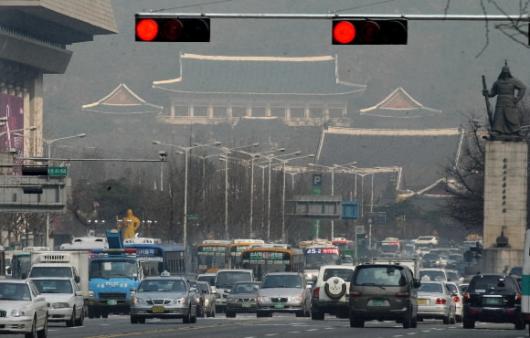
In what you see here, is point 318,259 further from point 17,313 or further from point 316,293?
point 17,313

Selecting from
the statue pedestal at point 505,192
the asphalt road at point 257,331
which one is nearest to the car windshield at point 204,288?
the asphalt road at point 257,331

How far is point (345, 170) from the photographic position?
190125mm

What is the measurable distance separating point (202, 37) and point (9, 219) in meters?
83.3

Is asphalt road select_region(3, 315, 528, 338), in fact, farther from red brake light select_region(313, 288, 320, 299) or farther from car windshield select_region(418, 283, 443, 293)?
red brake light select_region(313, 288, 320, 299)

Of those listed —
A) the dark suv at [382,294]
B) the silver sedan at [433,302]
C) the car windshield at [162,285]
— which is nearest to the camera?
the dark suv at [382,294]

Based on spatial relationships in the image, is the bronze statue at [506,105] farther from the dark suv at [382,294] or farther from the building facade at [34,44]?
the dark suv at [382,294]

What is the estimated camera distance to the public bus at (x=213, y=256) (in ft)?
327

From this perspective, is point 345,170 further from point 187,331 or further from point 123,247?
point 187,331

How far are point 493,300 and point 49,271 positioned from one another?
17.9m

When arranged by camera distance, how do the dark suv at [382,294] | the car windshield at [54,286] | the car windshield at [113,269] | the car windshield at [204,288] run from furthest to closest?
the car windshield at [113,269] → the car windshield at [204,288] → the car windshield at [54,286] → the dark suv at [382,294]

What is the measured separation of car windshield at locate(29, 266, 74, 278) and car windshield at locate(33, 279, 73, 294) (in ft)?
28.1

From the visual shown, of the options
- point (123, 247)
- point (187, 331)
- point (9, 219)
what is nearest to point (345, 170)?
point (9, 219)

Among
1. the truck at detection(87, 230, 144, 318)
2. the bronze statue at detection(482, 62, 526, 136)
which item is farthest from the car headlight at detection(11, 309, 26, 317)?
the bronze statue at detection(482, 62, 526, 136)

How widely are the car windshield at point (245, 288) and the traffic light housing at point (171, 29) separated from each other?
4115 centimetres
